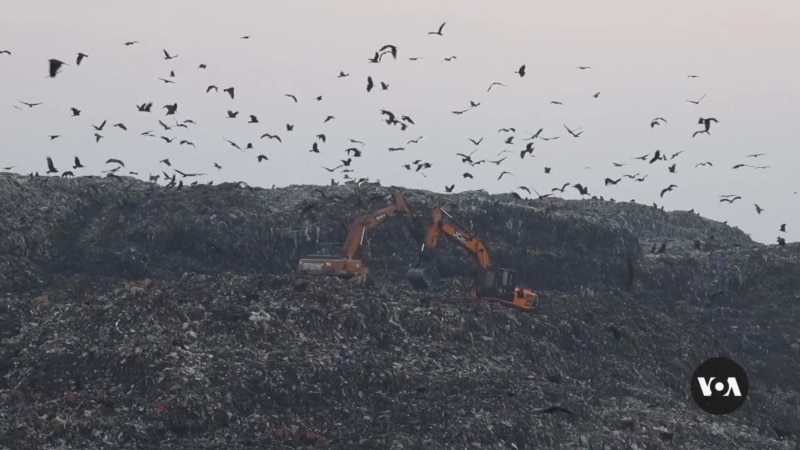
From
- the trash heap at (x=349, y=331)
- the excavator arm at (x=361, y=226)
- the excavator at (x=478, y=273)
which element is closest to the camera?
the trash heap at (x=349, y=331)

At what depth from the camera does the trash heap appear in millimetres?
20828

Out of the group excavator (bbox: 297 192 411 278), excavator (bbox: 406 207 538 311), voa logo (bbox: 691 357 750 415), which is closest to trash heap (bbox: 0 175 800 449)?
voa logo (bbox: 691 357 750 415)

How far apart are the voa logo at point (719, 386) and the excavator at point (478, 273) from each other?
4.34m

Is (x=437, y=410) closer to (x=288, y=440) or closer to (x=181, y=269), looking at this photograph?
(x=288, y=440)

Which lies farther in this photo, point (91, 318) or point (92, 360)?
point (91, 318)

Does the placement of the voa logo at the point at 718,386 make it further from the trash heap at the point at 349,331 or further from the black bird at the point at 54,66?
the black bird at the point at 54,66

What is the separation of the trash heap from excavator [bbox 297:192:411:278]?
2.37 ft

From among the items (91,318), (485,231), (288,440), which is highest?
(485,231)

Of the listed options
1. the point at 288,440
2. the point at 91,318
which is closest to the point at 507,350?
the point at 288,440

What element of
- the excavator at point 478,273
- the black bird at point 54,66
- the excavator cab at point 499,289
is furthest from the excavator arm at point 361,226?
the black bird at point 54,66

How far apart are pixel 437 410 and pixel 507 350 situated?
4653 mm

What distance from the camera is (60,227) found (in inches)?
1233

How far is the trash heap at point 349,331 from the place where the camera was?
2083 centimetres

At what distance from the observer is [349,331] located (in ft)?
80.3
